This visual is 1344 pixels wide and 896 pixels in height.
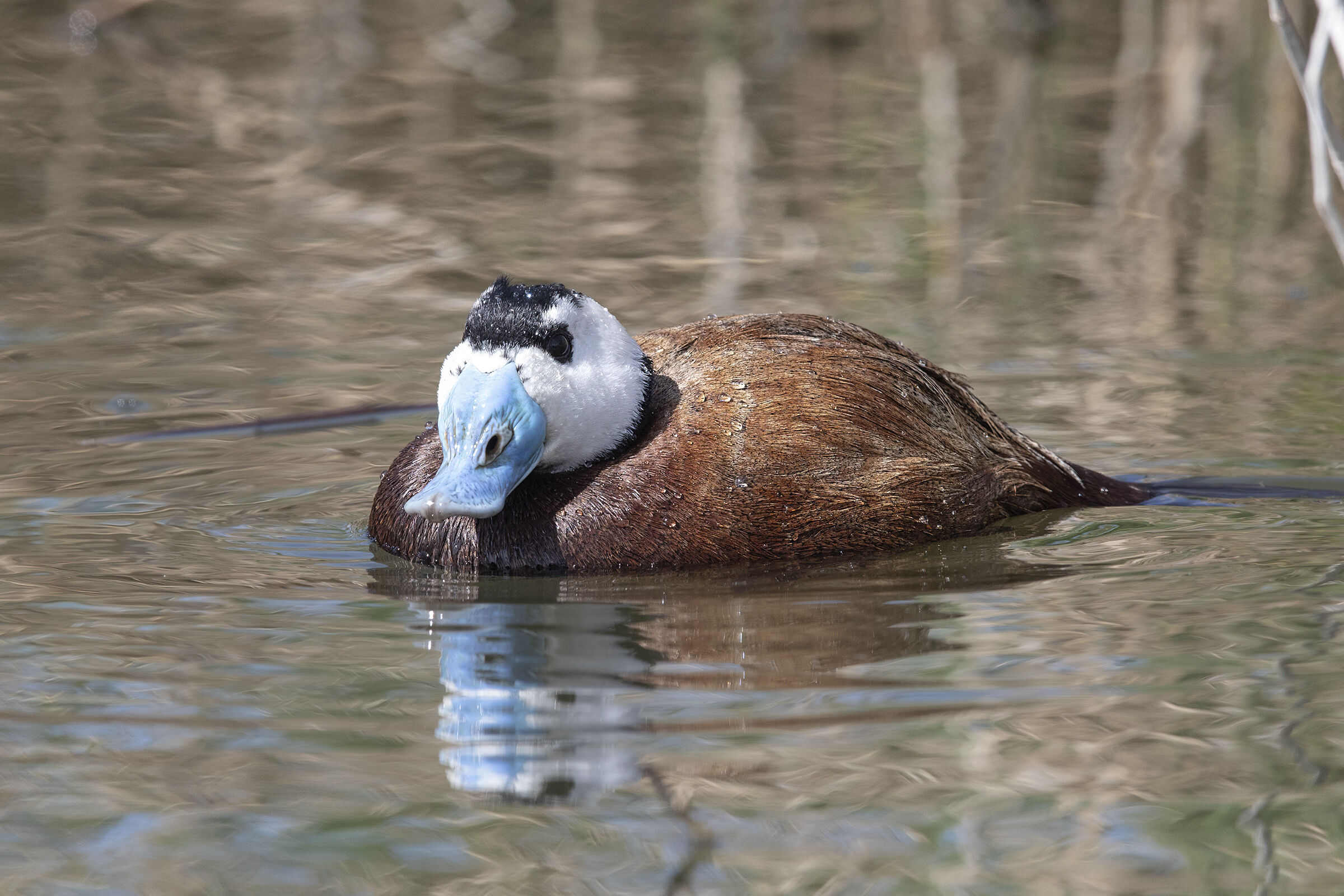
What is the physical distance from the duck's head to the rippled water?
0.36m

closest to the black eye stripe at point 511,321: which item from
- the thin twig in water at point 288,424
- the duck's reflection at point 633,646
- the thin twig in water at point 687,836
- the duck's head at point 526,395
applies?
the duck's head at point 526,395

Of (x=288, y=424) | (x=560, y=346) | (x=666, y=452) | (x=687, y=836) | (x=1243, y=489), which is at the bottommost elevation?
(x=687, y=836)

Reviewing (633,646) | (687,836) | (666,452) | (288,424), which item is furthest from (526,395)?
(288,424)

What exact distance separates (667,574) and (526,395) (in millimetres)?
661

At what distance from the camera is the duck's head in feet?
16.0

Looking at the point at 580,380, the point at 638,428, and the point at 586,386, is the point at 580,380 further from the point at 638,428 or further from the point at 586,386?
the point at 638,428

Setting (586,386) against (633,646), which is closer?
(633,646)

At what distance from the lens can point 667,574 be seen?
512 cm

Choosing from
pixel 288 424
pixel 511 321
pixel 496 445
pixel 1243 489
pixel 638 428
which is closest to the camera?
pixel 496 445

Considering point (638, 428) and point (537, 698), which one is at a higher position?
point (638, 428)

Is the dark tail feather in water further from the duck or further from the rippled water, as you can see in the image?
the duck

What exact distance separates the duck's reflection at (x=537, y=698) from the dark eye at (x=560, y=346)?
74cm

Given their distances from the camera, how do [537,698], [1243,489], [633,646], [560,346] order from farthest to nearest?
[1243,489]
[560,346]
[633,646]
[537,698]

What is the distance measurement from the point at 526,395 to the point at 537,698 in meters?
1.20
